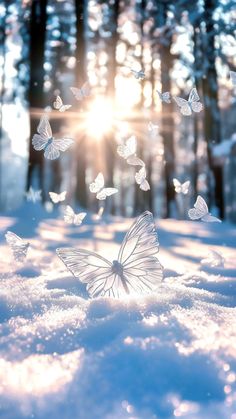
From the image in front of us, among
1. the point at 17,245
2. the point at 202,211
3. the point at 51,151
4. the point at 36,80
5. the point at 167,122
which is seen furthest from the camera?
the point at 167,122

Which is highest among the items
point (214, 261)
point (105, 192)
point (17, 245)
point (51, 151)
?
point (51, 151)

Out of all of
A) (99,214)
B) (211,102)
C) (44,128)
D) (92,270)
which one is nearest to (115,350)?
(92,270)

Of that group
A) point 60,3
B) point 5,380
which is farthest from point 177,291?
point 60,3

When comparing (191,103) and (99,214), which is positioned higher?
(191,103)

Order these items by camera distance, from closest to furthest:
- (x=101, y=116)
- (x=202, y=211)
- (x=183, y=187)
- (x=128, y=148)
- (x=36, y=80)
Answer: (x=202, y=211) → (x=128, y=148) → (x=183, y=187) → (x=36, y=80) → (x=101, y=116)

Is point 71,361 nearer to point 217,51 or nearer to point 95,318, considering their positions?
point 95,318

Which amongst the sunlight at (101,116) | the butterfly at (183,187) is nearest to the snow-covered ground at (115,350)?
the butterfly at (183,187)

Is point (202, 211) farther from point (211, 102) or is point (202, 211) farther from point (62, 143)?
point (211, 102)

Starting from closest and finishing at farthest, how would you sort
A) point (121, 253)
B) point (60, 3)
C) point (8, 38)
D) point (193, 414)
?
point (193, 414) < point (121, 253) < point (60, 3) < point (8, 38)
